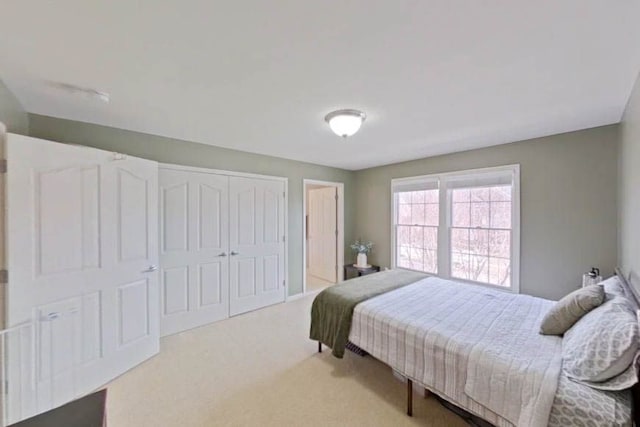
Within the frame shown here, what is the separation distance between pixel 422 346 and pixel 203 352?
2.23 meters

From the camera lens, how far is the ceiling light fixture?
236 centimetres

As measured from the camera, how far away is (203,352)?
2781 millimetres

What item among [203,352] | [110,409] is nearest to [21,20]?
[110,409]

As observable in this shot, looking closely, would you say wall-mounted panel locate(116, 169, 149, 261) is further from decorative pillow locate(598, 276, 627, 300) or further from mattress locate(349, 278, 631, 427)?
decorative pillow locate(598, 276, 627, 300)

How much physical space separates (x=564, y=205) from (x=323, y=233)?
155 inches

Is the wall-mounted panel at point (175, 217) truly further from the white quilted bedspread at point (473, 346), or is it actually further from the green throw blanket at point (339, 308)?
the white quilted bedspread at point (473, 346)

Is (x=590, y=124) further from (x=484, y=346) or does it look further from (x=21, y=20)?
(x=21, y=20)

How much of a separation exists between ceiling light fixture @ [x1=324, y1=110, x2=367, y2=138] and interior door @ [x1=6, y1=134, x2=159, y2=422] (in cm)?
194

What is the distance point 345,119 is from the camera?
237 cm

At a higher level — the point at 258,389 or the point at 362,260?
the point at 362,260

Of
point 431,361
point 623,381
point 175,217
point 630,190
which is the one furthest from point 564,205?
point 175,217

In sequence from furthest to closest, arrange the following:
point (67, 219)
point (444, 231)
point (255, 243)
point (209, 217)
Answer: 1. point (444, 231)
2. point (255, 243)
3. point (209, 217)
4. point (67, 219)

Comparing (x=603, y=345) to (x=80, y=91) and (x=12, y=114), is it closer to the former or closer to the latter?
(x=80, y=91)

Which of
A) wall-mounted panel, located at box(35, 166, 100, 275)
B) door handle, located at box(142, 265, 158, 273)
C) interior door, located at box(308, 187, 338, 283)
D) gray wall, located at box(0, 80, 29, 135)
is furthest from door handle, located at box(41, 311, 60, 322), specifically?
interior door, located at box(308, 187, 338, 283)
